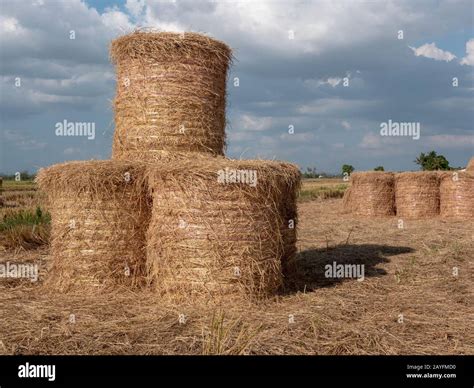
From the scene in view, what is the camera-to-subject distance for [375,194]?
17422mm

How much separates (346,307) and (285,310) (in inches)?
28.9

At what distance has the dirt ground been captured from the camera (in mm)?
4863

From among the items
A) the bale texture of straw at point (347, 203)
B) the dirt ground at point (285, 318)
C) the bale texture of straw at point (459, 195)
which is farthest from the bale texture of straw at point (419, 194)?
the dirt ground at point (285, 318)

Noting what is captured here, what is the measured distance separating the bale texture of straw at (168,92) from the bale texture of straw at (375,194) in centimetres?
1090

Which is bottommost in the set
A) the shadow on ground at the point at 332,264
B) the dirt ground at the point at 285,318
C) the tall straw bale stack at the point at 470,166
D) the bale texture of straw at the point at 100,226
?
the dirt ground at the point at 285,318

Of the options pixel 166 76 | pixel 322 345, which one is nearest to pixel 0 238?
pixel 166 76

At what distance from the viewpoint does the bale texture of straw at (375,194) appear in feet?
56.9

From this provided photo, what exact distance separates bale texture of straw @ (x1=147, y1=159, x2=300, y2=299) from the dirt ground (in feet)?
0.95

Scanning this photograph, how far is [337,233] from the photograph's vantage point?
13.2 meters

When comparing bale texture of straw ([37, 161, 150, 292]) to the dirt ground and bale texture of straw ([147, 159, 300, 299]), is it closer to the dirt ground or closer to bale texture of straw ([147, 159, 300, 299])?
the dirt ground

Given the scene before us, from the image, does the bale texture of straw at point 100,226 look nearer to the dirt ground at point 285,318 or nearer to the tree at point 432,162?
the dirt ground at point 285,318

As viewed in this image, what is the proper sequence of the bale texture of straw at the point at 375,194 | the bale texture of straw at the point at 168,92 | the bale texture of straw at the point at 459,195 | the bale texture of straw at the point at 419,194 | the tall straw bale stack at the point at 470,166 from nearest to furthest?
the bale texture of straw at the point at 168,92, the bale texture of straw at the point at 459,195, the bale texture of straw at the point at 419,194, the bale texture of straw at the point at 375,194, the tall straw bale stack at the point at 470,166

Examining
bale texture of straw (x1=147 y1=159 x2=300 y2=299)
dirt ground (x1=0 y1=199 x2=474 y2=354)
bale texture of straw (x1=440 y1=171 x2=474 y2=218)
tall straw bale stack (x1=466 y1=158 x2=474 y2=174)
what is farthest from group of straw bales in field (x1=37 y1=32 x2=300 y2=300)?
tall straw bale stack (x1=466 y1=158 x2=474 y2=174)
